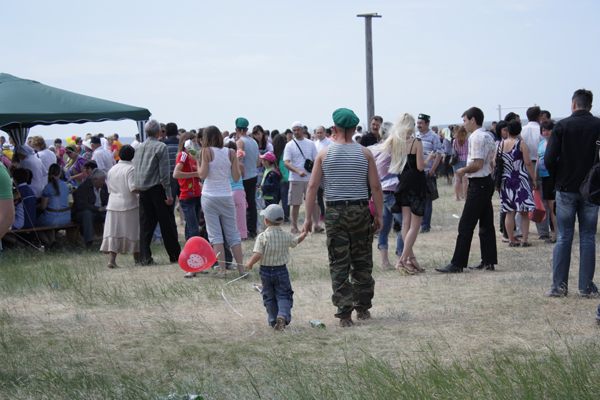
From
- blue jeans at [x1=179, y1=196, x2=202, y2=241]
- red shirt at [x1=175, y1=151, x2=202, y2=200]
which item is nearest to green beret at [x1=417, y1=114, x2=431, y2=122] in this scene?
red shirt at [x1=175, y1=151, x2=202, y2=200]

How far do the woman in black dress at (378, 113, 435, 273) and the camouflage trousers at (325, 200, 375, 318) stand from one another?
1991mm

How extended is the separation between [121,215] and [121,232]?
250 millimetres

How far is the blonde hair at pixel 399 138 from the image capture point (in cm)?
685

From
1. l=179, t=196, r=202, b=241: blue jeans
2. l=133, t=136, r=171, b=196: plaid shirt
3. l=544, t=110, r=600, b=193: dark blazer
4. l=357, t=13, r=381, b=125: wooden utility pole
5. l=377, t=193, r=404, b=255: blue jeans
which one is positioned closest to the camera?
l=544, t=110, r=600, b=193: dark blazer

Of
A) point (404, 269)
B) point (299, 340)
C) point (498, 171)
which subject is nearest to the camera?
point (299, 340)

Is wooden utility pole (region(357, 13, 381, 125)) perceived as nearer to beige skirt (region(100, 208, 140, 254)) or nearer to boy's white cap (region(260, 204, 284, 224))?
beige skirt (region(100, 208, 140, 254))

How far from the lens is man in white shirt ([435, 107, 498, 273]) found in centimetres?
695

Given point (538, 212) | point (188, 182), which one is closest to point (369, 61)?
point (538, 212)

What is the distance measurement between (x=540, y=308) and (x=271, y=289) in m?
2.43

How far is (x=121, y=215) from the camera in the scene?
8.53m

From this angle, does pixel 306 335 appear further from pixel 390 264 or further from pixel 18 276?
pixel 18 276

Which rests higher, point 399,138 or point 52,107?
point 52,107

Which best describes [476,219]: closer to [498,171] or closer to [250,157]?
[498,171]

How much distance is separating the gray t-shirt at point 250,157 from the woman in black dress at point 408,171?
12.6 feet
